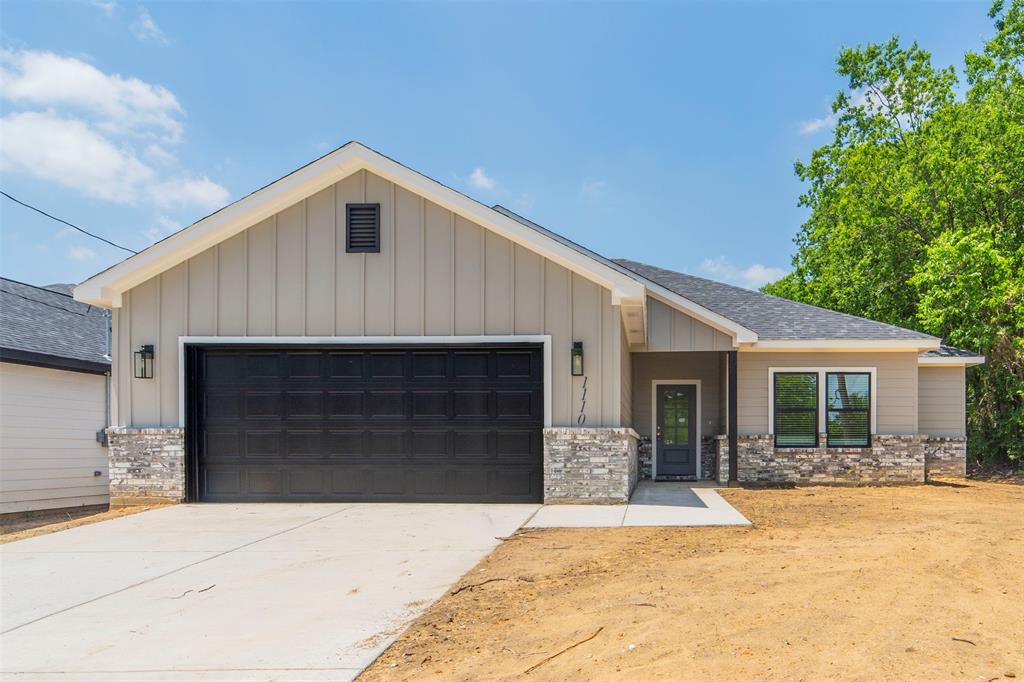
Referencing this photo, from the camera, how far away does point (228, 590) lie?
594 cm

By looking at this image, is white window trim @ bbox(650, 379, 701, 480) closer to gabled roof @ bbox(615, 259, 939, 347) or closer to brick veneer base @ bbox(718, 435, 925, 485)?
brick veneer base @ bbox(718, 435, 925, 485)

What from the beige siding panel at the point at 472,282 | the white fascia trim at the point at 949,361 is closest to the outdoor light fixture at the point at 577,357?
the beige siding panel at the point at 472,282

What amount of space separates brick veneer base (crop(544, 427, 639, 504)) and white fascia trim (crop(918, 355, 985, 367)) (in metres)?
8.51

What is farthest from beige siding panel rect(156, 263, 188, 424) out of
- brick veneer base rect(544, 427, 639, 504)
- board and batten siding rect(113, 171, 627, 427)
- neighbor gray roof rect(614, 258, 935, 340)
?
neighbor gray roof rect(614, 258, 935, 340)

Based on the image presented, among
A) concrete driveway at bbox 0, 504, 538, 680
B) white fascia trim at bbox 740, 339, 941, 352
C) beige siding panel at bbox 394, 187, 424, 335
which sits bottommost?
concrete driveway at bbox 0, 504, 538, 680

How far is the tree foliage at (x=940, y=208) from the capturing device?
52.2ft

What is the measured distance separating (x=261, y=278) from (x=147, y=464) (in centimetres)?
322

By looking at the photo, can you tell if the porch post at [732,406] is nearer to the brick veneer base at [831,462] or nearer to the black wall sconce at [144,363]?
the brick veneer base at [831,462]

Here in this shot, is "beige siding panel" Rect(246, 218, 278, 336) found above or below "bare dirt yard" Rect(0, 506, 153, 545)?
above

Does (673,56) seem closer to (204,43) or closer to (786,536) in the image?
(204,43)

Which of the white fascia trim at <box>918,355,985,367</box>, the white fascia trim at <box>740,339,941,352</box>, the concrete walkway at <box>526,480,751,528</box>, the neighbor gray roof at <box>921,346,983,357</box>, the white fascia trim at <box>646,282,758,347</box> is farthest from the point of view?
the neighbor gray roof at <box>921,346,983,357</box>

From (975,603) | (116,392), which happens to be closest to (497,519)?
(975,603)

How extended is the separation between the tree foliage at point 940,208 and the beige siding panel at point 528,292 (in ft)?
33.2

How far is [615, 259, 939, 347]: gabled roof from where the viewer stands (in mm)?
14211
